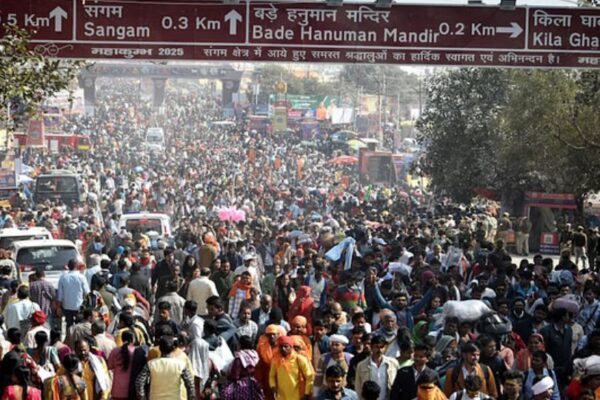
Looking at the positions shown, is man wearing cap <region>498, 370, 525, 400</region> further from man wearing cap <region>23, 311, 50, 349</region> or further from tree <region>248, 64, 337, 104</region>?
tree <region>248, 64, 337, 104</region>

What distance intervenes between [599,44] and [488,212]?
65.7 ft

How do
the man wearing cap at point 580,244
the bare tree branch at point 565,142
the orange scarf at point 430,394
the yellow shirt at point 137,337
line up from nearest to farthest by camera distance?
the orange scarf at point 430,394
the yellow shirt at point 137,337
the bare tree branch at point 565,142
the man wearing cap at point 580,244

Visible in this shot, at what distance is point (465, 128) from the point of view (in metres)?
38.8

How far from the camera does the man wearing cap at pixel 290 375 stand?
38.2 ft

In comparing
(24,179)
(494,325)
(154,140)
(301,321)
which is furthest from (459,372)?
(154,140)

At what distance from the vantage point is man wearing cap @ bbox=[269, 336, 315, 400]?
38.2ft

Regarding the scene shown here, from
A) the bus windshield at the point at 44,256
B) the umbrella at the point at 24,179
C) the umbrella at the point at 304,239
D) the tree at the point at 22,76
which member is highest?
the tree at the point at 22,76

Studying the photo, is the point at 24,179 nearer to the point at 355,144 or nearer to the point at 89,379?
the point at 355,144

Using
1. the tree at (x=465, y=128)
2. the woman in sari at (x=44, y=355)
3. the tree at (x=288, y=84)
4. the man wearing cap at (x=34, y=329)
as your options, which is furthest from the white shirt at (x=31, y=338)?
the tree at (x=288, y=84)

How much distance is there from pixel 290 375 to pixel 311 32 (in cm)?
800

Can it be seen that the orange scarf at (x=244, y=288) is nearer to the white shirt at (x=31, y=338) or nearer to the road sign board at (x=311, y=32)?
the white shirt at (x=31, y=338)

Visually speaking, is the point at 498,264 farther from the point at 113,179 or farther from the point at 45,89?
the point at 113,179

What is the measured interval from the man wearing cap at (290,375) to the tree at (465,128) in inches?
1047

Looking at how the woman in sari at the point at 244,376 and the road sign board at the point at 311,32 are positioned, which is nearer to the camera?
the woman in sari at the point at 244,376
